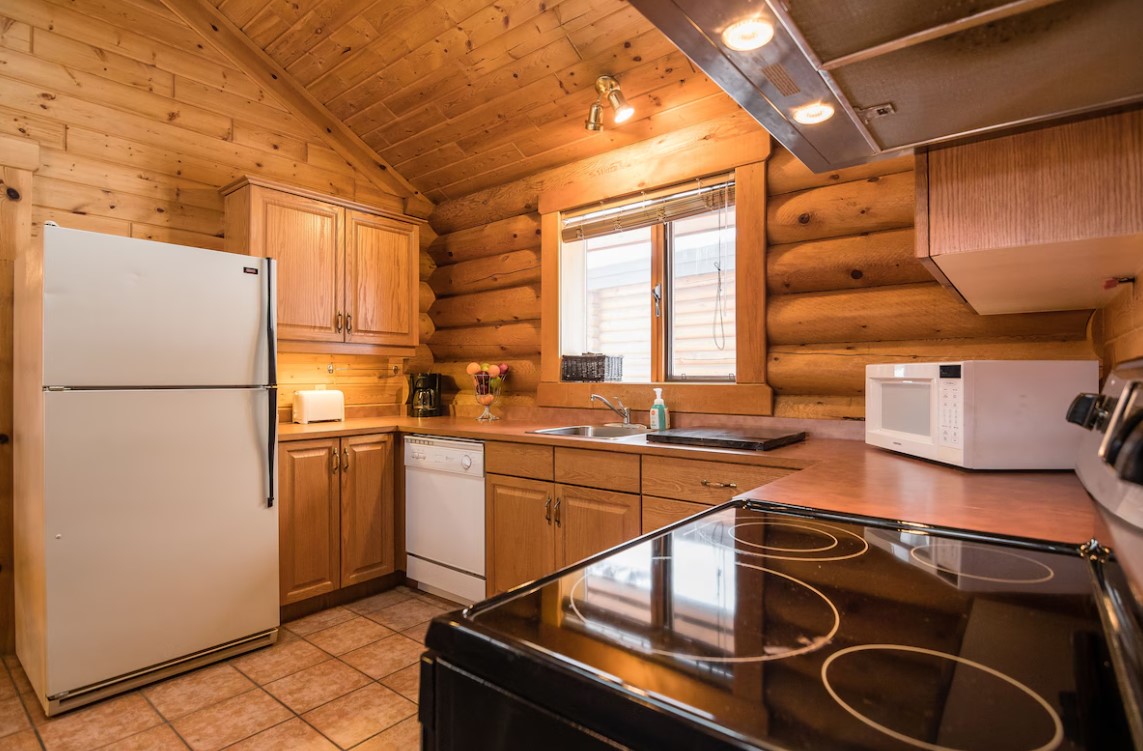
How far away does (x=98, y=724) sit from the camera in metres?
2.08

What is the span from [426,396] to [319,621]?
1483 millimetres

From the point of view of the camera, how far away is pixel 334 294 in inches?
134

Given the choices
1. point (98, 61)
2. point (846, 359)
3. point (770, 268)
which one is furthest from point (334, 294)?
point (846, 359)

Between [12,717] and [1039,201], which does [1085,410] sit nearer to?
[1039,201]

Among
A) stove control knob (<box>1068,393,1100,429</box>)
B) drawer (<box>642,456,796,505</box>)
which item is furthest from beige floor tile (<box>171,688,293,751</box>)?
stove control knob (<box>1068,393,1100,429</box>)

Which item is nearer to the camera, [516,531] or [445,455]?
[516,531]

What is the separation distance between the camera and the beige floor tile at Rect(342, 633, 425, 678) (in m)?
2.45

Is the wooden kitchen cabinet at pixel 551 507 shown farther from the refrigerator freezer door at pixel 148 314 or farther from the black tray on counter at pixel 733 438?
the refrigerator freezer door at pixel 148 314

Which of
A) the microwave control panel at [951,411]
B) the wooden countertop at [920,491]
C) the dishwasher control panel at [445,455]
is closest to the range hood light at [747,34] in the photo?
the wooden countertop at [920,491]

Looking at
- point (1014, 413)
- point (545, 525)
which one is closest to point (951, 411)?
point (1014, 413)

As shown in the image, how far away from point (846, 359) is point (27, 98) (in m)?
3.79

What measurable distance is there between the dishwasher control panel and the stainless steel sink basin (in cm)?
32

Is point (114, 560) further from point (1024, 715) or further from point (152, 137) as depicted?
point (1024, 715)

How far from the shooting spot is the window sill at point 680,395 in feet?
8.88
